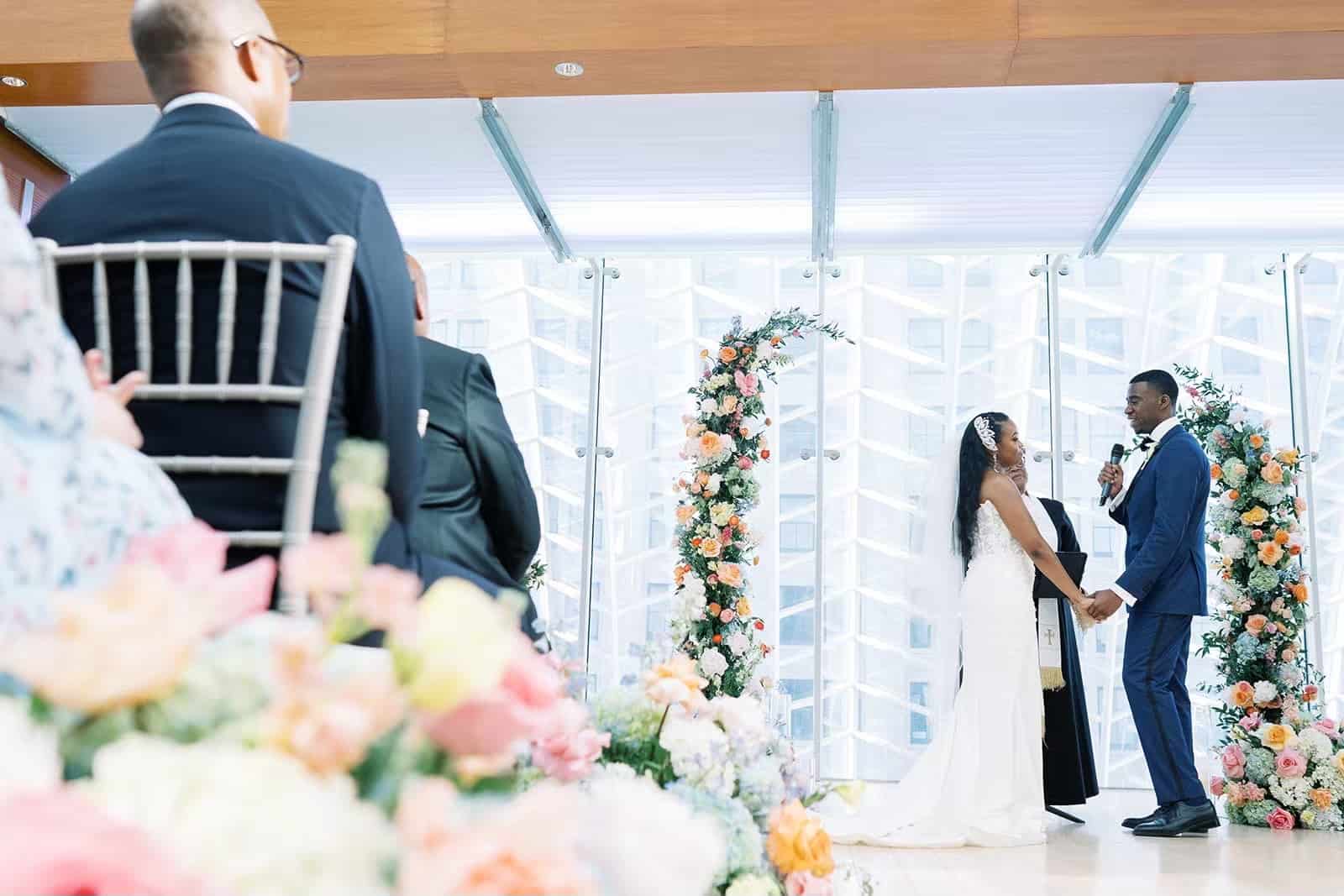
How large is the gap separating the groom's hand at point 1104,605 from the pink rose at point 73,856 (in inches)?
225

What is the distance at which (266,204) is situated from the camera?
1.66 meters

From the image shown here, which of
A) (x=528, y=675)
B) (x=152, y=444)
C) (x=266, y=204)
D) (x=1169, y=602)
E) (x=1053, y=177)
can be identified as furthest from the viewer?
(x=1053, y=177)

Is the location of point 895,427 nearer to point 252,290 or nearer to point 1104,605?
point 1104,605

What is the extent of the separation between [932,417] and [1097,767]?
228 centimetres

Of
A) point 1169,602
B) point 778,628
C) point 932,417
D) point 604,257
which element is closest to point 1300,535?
point 1169,602

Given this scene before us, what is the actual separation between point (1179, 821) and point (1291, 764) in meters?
0.89

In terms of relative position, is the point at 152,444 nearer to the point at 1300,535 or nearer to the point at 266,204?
the point at 266,204

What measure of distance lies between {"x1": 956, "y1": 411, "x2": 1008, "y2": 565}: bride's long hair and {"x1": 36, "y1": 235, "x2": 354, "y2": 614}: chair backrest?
4.41 m

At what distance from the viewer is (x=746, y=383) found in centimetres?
672

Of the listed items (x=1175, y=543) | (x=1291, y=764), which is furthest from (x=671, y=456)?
(x=1291, y=764)

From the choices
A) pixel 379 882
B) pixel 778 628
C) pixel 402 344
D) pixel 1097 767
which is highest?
pixel 402 344

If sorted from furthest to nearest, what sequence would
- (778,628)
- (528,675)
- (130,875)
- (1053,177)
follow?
(778,628) → (1053,177) → (528,675) → (130,875)

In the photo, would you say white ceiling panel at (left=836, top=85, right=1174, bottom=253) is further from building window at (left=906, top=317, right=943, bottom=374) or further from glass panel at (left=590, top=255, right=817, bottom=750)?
glass panel at (left=590, top=255, right=817, bottom=750)

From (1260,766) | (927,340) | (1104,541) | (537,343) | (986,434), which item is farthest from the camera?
(537,343)
